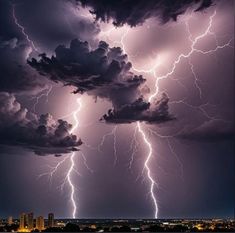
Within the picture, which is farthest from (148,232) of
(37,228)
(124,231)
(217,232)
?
(37,228)

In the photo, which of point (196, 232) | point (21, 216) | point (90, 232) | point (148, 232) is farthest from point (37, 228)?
point (196, 232)

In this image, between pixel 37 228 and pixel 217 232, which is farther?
pixel 37 228

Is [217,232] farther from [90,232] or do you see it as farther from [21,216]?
[21,216]

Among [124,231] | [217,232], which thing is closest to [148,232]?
[124,231]

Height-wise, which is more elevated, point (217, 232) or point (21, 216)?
→ point (21, 216)

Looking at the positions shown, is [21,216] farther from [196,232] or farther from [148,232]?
[196,232]

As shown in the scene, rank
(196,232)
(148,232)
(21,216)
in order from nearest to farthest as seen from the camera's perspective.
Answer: (196,232)
(148,232)
(21,216)

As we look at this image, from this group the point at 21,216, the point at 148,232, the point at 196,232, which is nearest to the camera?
the point at 196,232

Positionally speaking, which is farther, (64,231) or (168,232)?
(64,231)

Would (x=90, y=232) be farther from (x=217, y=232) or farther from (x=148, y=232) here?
(x=217, y=232)
